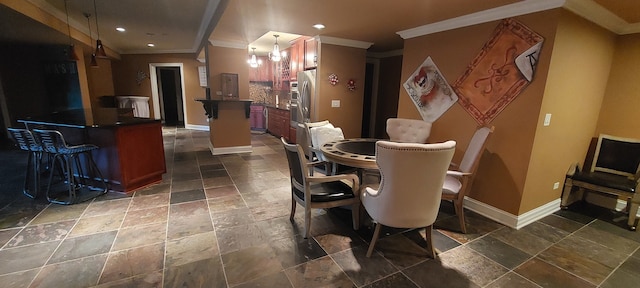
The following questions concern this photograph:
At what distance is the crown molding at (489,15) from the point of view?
2.29 metres

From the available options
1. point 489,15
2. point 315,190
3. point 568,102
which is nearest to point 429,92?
point 489,15

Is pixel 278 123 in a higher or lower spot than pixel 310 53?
lower

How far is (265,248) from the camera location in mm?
2104

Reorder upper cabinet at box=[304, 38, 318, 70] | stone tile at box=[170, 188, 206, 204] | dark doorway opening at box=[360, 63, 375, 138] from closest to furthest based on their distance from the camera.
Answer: stone tile at box=[170, 188, 206, 204] → upper cabinet at box=[304, 38, 318, 70] → dark doorway opening at box=[360, 63, 375, 138]

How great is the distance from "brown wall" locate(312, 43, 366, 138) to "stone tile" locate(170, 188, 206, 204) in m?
2.29

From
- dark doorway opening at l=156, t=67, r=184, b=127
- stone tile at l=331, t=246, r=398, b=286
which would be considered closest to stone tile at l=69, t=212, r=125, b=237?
stone tile at l=331, t=246, r=398, b=286

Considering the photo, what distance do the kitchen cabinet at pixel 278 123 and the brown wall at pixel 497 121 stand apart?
3719 mm

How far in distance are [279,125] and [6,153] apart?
17.0 ft

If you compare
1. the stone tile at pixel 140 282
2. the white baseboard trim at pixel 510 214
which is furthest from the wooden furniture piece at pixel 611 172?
the stone tile at pixel 140 282

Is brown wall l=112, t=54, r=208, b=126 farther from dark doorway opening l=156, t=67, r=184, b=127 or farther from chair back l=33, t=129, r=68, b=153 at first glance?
chair back l=33, t=129, r=68, b=153

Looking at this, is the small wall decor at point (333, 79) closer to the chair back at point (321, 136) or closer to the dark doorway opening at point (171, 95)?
the chair back at point (321, 136)

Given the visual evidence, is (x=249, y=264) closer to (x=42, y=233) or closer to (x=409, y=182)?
(x=409, y=182)

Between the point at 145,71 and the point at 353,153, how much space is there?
8046 millimetres

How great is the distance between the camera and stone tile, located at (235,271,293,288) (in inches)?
67.0
